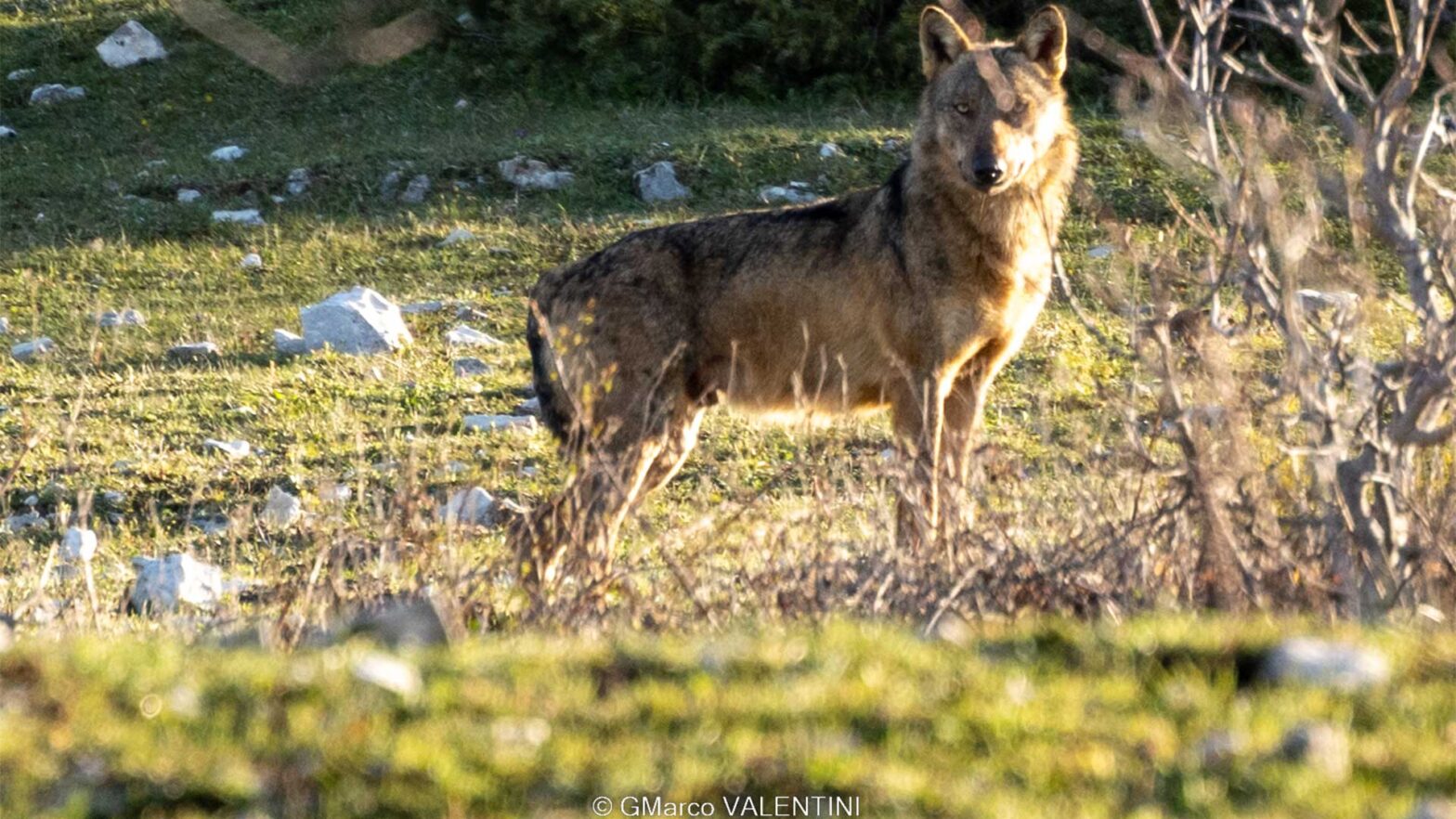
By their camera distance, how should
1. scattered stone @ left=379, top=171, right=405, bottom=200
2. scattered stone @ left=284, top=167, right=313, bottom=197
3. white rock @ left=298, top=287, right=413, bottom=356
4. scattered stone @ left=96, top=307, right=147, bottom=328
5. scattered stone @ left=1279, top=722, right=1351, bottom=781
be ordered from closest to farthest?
scattered stone @ left=1279, top=722, right=1351, bottom=781 → white rock @ left=298, top=287, right=413, bottom=356 → scattered stone @ left=96, top=307, right=147, bottom=328 → scattered stone @ left=379, top=171, right=405, bottom=200 → scattered stone @ left=284, top=167, right=313, bottom=197

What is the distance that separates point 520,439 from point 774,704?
672 cm

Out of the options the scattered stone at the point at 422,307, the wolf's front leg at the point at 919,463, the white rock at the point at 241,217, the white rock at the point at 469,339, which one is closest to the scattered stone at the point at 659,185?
the scattered stone at the point at 422,307

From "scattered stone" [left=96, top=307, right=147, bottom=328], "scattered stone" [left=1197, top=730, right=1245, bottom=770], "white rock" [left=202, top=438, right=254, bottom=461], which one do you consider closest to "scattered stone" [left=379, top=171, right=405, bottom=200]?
"scattered stone" [left=96, top=307, right=147, bottom=328]

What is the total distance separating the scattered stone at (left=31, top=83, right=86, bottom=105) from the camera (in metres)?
20.4

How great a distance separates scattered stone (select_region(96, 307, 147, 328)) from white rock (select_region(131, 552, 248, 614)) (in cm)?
620

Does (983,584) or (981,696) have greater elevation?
(981,696)

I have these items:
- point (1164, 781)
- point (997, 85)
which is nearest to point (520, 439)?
point (997, 85)

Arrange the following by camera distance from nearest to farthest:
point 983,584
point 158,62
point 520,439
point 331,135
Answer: point 983,584
point 520,439
point 331,135
point 158,62

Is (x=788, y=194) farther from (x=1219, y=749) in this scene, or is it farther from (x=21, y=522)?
(x=1219, y=749)

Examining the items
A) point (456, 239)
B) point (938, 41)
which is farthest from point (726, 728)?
point (456, 239)

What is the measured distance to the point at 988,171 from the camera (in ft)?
25.9

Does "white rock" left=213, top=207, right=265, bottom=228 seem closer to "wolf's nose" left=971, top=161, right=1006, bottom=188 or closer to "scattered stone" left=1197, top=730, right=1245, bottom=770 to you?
"wolf's nose" left=971, top=161, right=1006, bottom=188

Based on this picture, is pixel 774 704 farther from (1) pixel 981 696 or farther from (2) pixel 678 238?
(2) pixel 678 238

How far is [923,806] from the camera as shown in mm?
3369
